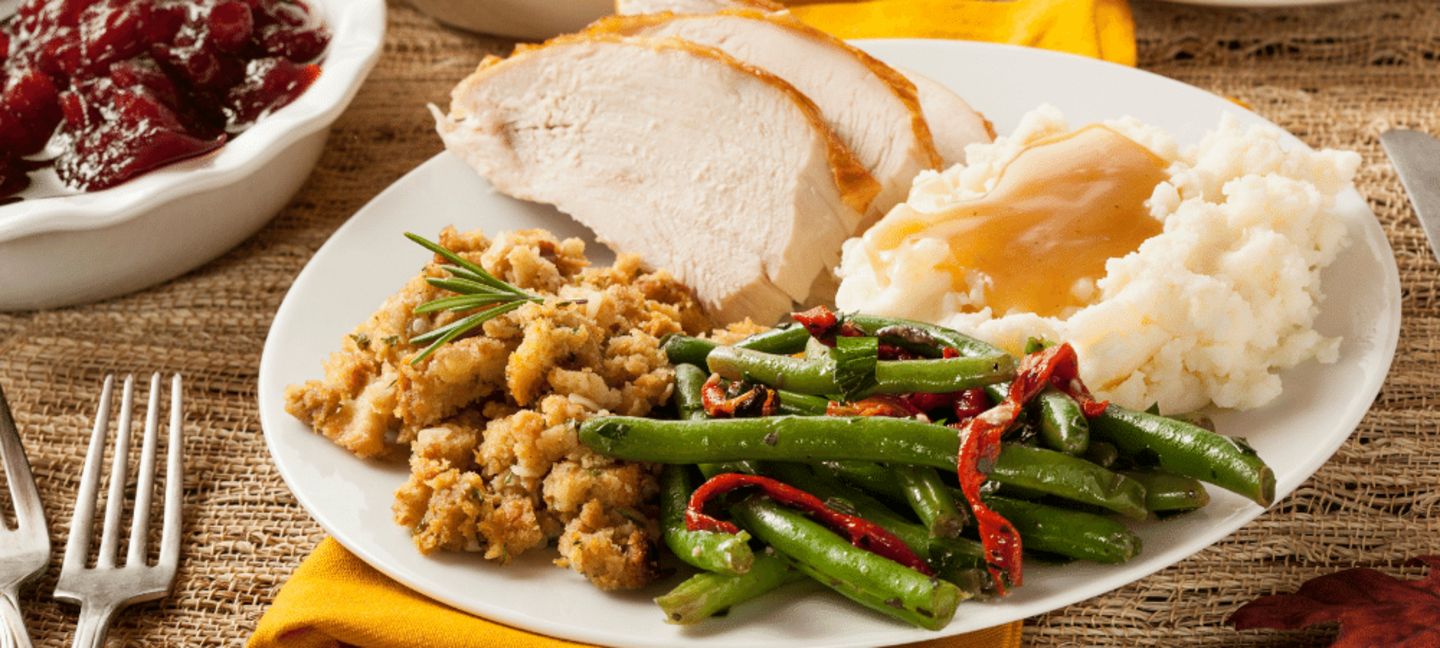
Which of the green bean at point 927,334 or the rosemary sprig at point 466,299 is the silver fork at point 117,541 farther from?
the green bean at point 927,334

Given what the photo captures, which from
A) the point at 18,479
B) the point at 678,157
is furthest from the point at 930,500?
the point at 18,479

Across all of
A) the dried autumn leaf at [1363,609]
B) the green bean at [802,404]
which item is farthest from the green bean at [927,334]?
the dried autumn leaf at [1363,609]

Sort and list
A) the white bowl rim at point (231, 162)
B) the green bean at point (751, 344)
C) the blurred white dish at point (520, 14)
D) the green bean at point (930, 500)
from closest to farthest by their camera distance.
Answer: the green bean at point (930, 500) → the green bean at point (751, 344) → the white bowl rim at point (231, 162) → the blurred white dish at point (520, 14)

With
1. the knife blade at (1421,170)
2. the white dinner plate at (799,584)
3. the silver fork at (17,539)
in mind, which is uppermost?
the knife blade at (1421,170)

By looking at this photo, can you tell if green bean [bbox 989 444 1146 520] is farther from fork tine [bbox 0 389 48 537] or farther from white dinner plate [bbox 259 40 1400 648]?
fork tine [bbox 0 389 48 537]

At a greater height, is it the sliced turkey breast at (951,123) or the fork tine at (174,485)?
the sliced turkey breast at (951,123)

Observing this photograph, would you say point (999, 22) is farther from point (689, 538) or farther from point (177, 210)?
point (177, 210)
